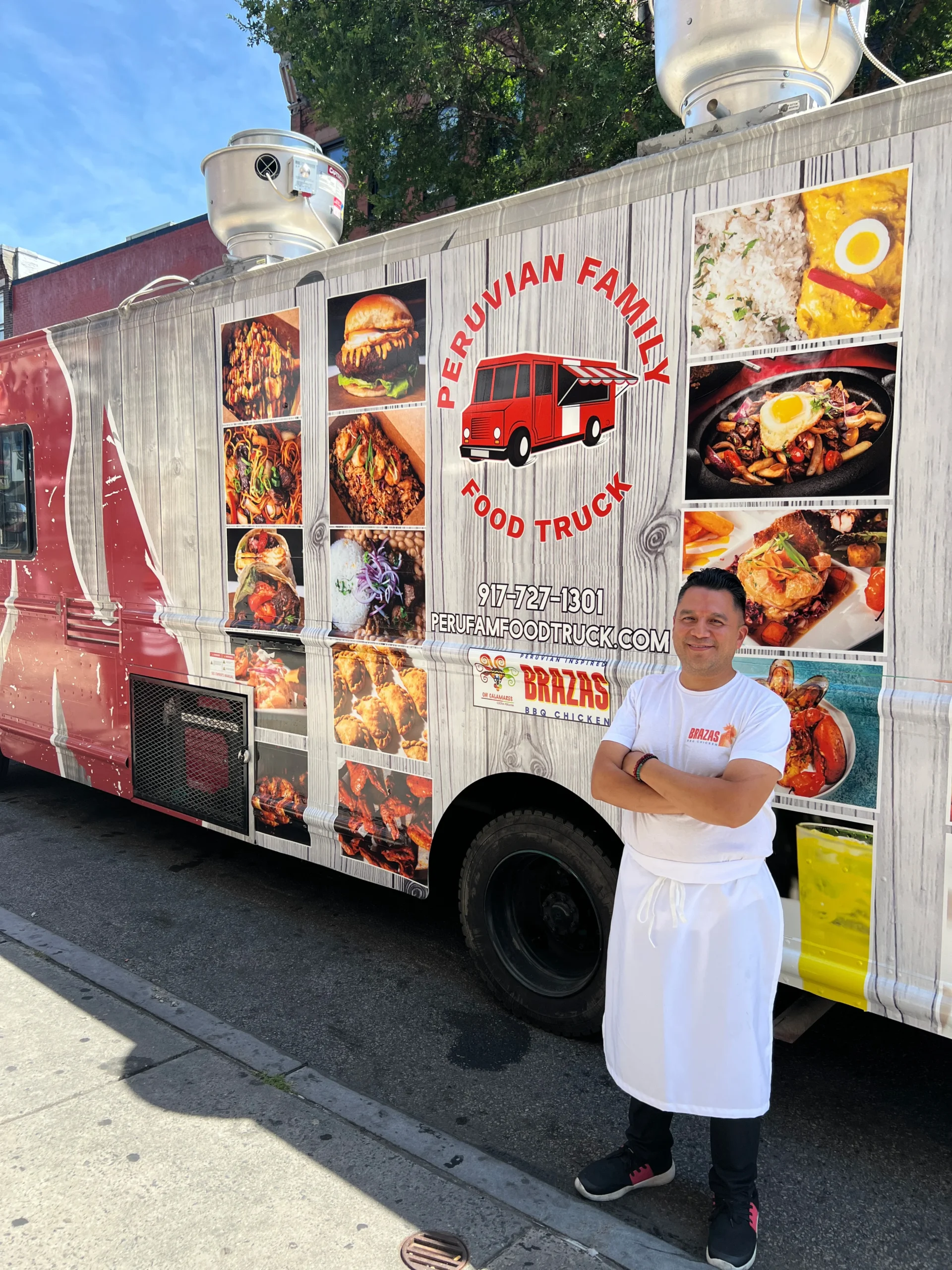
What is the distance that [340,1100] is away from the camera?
3217 mm

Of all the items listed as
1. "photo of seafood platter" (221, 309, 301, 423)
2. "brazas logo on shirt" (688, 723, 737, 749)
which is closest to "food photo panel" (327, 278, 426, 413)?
"photo of seafood platter" (221, 309, 301, 423)

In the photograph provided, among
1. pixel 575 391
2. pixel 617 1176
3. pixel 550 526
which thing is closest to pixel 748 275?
pixel 575 391

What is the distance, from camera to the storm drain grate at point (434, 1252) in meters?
2.46

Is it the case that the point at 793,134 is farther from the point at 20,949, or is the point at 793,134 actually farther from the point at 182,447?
the point at 20,949

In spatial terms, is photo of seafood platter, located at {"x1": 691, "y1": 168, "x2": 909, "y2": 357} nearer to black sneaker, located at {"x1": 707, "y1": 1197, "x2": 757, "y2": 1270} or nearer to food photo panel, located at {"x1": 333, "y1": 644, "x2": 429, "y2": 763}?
food photo panel, located at {"x1": 333, "y1": 644, "x2": 429, "y2": 763}

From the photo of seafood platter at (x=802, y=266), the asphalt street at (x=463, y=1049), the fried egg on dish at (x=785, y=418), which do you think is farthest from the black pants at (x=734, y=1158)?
the photo of seafood platter at (x=802, y=266)

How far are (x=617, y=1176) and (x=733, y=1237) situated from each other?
1.20ft

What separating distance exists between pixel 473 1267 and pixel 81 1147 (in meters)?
1.30

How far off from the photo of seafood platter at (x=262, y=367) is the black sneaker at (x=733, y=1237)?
3429 millimetres

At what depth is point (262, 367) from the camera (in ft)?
14.7

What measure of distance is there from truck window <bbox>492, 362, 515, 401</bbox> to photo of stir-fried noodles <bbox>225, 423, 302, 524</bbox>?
1165 mm

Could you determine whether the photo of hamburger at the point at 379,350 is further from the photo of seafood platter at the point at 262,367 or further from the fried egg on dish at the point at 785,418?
the fried egg on dish at the point at 785,418

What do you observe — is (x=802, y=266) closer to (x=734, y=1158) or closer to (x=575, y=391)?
(x=575, y=391)

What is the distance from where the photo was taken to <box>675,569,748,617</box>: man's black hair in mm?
2443
